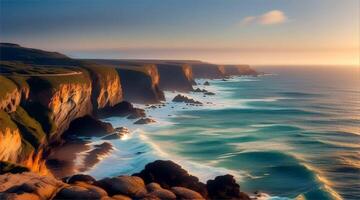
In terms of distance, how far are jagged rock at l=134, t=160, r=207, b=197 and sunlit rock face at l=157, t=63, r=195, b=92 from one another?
10802 cm

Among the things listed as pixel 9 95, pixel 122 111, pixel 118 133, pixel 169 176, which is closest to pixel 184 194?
pixel 169 176

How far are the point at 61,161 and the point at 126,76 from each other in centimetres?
6938

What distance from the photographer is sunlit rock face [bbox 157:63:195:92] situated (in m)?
154

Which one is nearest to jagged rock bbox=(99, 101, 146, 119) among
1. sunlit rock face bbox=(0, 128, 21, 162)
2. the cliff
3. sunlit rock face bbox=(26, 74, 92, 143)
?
sunlit rock face bbox=(26, 74, 92, 143)

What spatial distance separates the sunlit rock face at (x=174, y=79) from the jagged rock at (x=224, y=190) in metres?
110

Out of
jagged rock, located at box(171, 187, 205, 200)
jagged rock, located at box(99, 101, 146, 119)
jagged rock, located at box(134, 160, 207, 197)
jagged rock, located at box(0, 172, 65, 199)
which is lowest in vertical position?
jagged rock, located at box(134, 160, 207, 197)

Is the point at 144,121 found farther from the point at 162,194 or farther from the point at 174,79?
the point at 174,79

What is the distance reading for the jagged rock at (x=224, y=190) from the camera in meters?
40.0

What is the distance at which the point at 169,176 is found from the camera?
42781 mm

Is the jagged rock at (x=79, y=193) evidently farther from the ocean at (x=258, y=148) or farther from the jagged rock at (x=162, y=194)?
the ocean at (x=258, y=148)

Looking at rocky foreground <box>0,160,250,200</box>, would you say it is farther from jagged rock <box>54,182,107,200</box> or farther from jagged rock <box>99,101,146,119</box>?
jagged rock <box>99,101,146,119</box>

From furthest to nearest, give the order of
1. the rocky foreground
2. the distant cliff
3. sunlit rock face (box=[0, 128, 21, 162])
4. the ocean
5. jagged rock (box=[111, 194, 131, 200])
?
1. the distant cliff
2. the ocean
3. sunlit rock face (box=[0, 128, 21, 162])
4. jagged rock (box=[111, 194, 131, 200])
5. the rocky foreground

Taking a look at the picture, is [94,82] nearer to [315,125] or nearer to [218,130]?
[218,130]

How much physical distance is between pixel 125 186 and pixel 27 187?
265 inches
